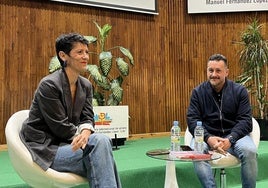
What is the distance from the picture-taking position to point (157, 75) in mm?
5383

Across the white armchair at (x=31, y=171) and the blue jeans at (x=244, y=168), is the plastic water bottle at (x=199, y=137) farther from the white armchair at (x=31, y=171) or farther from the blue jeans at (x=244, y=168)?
the white armchair at (x=31, y=171)

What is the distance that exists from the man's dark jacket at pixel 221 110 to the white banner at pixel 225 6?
2954 millimetres

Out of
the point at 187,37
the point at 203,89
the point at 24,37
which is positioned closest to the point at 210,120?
the point at 203,89

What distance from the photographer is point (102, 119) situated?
4.00 meters

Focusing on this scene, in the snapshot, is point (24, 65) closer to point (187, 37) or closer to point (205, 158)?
point (187, 37)

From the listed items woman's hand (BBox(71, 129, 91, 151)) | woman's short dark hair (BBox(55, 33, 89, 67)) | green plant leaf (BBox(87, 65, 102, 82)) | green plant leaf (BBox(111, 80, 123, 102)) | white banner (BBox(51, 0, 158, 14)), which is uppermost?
white banner (BBox(51, 0, 158, 14))

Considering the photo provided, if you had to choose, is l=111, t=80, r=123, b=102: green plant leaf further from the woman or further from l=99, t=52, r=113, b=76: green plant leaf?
the woman

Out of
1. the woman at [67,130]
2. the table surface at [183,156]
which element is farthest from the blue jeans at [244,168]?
the woman at [67,130]

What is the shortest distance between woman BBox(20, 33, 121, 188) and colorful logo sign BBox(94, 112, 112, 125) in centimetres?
192

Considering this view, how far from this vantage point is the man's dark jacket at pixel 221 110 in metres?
2.69

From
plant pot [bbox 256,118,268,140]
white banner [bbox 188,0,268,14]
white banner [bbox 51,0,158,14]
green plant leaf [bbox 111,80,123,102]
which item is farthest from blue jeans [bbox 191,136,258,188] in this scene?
white banner [bbox 188,0,268,14]

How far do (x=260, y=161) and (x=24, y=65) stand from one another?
283 cm

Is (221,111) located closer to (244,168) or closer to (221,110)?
(221,110)

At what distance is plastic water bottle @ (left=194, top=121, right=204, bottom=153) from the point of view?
2.45 m
